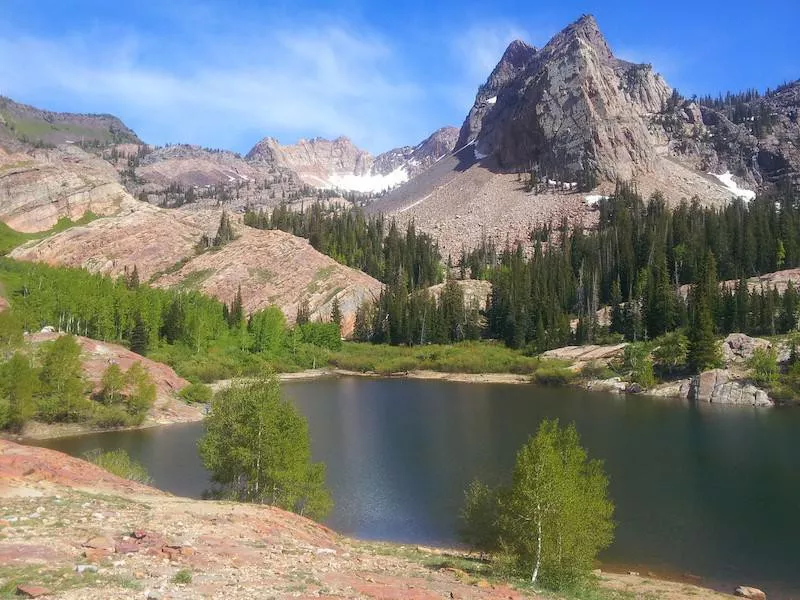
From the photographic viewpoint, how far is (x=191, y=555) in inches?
607

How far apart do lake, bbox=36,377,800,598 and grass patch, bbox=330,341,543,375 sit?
2430 centimetres

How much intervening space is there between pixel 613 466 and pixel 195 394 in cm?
4204

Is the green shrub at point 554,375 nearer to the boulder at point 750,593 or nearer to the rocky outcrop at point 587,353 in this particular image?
the rocky outcrop at point 587,353

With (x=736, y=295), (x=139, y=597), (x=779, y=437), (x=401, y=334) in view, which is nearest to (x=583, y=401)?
(x=779, y=437)

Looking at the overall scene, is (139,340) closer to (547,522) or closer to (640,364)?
(640,364)

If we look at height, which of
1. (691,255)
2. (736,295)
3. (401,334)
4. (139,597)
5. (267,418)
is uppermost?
(691,255)

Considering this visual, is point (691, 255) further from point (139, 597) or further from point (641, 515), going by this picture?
point (139, 597)

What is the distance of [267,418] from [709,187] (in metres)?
187

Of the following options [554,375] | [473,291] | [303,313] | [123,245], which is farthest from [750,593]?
[123,245]

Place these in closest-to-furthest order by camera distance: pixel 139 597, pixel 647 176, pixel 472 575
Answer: pixel 139 597
pixel 472 575
pixel 647 176

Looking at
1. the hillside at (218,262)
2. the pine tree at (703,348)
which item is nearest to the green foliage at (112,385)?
the hillside at (218,262)

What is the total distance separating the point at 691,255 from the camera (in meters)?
112

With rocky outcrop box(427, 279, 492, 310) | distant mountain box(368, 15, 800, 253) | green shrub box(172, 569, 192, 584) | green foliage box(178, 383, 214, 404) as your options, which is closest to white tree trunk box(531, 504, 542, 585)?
green shrub box(172, 569, 192, 584)

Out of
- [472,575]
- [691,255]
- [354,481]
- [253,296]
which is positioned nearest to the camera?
[472,575]
